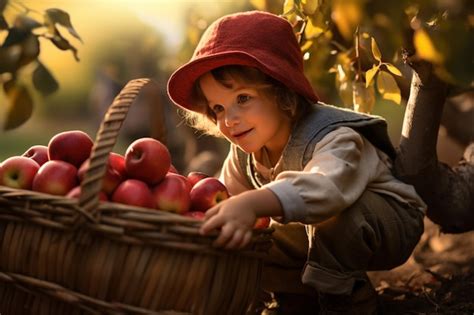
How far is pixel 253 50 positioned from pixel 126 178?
1.52ft

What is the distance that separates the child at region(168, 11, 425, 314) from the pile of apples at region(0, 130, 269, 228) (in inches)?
7.6

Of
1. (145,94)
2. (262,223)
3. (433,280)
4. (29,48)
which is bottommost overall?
(145,94)

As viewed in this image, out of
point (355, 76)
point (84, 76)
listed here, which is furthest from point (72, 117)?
point (355, 76)

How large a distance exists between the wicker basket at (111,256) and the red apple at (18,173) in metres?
0.11

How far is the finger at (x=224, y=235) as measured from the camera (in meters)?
1.33

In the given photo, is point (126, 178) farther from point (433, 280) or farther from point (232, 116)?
point (433, 280)

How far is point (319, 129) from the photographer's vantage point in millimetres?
1754

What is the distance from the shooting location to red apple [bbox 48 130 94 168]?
1614mm

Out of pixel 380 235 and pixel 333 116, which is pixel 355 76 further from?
pixel 380 235

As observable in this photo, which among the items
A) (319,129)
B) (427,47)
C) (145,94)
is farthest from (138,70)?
(427,47)

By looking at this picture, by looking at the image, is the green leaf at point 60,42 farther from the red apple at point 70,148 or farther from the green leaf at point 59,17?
the red apple at point 70,148

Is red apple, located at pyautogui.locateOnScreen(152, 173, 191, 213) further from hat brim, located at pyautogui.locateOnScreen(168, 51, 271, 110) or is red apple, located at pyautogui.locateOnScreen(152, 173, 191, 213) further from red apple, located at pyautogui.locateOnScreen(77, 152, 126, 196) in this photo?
hat brim, located at pyautogui.locateOnScreen(168, 51, 271, 110)

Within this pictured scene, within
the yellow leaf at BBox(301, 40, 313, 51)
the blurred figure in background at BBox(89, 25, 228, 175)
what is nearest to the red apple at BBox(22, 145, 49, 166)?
the yellow leaf at BBox(301, 40, 313, 51)

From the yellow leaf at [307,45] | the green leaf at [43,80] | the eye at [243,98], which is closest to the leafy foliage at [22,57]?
the green leaf at [43,80]
